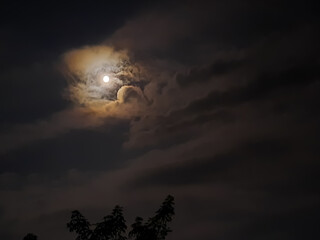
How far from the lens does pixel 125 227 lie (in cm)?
2172

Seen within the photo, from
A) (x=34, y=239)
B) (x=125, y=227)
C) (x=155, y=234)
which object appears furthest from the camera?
(x=34, y=239)

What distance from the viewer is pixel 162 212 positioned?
20.9 meters

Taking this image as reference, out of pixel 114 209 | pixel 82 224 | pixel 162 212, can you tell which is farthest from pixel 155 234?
pixel 82 224

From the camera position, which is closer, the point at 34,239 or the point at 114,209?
the point at 114,209

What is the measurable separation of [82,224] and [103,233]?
1449mm

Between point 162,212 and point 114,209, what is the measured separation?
2.89 metres

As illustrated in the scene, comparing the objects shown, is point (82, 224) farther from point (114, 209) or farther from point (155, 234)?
point (155, 234)

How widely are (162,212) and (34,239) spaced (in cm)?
850

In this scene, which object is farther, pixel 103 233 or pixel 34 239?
pixel 34 239

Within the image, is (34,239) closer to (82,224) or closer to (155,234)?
(82,224)

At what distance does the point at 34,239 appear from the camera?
76.7 feet

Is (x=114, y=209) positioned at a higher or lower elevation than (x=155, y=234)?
higher

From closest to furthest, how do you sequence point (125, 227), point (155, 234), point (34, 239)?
point (155, 234) < point (125, 227) < point (34, 239)

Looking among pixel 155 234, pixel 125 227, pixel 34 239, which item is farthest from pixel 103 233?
pixel 34 239
